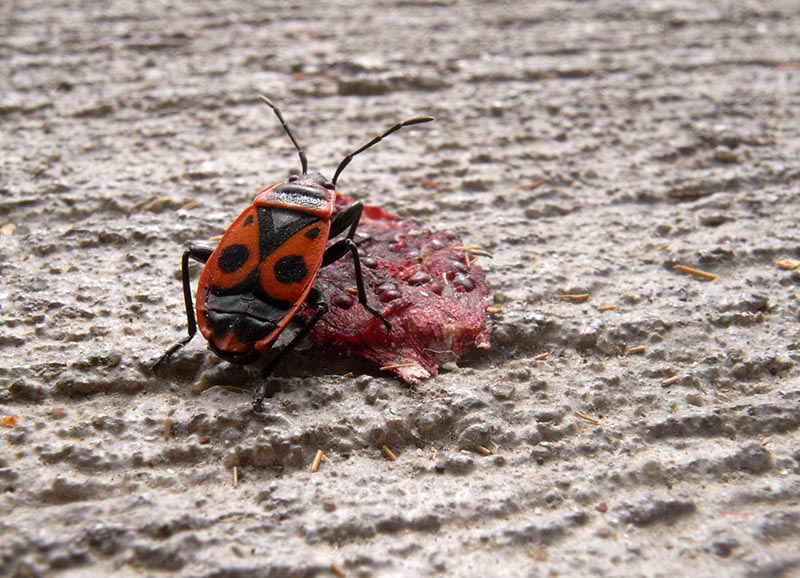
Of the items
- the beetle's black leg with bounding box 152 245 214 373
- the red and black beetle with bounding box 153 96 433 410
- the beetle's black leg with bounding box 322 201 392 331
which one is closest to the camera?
the red and black beetle with bounding box 153 96 433 410

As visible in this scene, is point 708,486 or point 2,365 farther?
point 2,365

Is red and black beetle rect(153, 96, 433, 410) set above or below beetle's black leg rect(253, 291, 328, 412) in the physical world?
above

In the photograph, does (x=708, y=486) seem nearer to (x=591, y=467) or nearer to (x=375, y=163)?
(x=591, y=467)

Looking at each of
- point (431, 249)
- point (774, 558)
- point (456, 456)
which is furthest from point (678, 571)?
point (431, 249)

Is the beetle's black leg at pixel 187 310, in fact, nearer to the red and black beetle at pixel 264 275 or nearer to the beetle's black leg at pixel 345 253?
the red and black beetle at pixel 264 275

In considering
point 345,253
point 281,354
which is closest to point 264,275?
point 281,354

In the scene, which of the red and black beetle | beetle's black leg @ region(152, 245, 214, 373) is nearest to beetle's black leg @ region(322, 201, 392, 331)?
the red and black beetle

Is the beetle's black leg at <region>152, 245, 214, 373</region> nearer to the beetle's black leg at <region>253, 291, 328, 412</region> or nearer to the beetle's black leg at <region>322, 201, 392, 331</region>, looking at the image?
the beetle's black leg at <region>253, 291, 328, 412</region>
